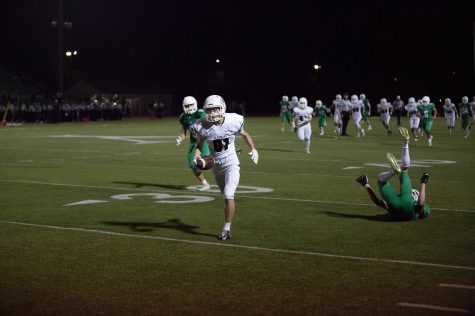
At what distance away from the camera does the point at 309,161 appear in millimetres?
20094

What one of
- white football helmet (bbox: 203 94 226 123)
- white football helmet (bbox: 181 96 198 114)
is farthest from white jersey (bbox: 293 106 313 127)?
white football helmet (bbox: 203 94 226 123)

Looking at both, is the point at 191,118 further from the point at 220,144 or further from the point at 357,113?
the point at 357,113

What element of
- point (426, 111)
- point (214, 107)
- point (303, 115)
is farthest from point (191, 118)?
point (426, 111)

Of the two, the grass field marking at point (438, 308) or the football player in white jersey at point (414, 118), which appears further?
the football player in white jersey at point (414, 118)

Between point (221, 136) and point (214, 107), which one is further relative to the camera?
point (221, 136)

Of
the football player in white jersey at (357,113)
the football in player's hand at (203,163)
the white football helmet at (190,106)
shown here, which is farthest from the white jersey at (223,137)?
the football player in white jersey at (357,113)

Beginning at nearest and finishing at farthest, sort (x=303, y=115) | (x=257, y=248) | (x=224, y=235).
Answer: (x=257, y=248) < (x=224, y=235) < (x=303, y=115)

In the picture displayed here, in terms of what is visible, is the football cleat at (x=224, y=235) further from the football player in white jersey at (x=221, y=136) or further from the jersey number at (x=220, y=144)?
the jersey number at (x=220, y=144)

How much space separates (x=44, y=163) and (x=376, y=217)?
10952 millimetres

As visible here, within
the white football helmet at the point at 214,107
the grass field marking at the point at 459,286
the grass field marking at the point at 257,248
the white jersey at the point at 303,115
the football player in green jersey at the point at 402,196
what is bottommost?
the grass field marking at the point at 459,286

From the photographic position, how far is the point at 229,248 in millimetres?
8672

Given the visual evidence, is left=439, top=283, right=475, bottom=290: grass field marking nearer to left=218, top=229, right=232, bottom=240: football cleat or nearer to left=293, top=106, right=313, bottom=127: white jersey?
left=218, top=229, right=232, bottom=240: football cleat

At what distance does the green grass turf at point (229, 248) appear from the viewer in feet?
21.2

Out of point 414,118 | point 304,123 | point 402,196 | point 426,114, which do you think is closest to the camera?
point 402,196
